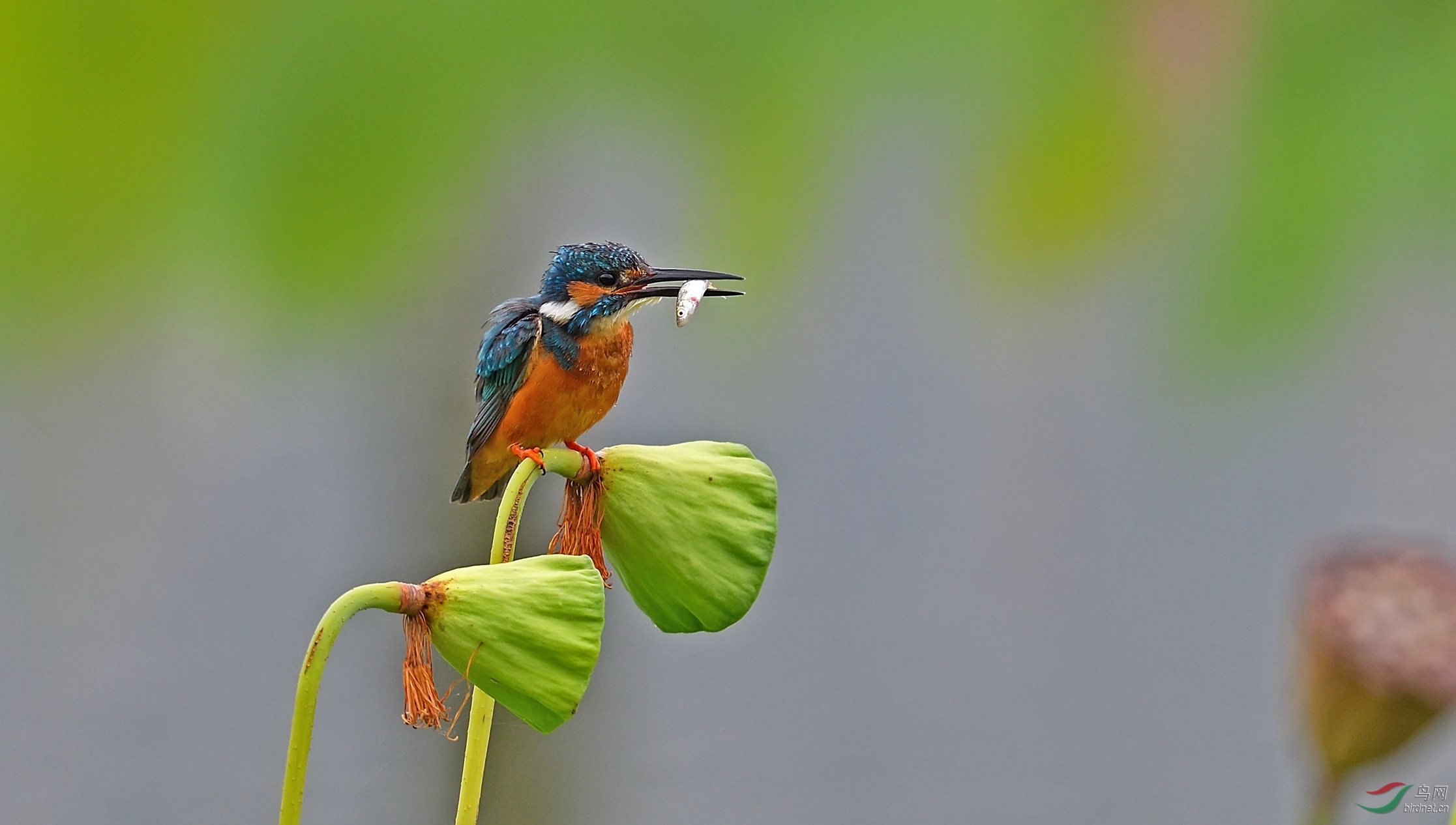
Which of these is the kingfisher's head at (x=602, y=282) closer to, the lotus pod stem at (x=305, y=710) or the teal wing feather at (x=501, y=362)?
the teal wing feather at (x=501, y=362)

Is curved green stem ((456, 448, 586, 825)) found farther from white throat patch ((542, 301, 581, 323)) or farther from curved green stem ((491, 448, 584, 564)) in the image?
white throat patch ((542, 301, 581, 323))

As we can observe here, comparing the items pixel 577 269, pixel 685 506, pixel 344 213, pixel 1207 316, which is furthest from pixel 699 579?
pixel 1207 316

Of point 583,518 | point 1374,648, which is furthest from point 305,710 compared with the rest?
point 1374,648

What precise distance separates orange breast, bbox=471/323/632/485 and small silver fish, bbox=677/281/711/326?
17 cm

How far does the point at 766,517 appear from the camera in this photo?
0.30 m

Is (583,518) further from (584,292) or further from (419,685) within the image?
(584,292)

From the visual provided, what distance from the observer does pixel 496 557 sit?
0.26 meters

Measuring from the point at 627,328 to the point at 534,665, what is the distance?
10.5 inches

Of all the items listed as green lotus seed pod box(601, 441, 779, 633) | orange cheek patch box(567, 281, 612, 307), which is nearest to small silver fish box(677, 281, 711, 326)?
green lotus seed pod box(601, 441, 779, 633)

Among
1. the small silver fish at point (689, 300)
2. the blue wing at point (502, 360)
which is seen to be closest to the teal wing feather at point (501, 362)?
the blue wing at point (502, 360)

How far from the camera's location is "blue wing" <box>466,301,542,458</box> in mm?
496

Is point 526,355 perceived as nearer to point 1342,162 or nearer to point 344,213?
point 344,213

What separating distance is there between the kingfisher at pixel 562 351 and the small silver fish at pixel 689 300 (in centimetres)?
12

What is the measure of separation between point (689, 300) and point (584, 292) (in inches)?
7.0
